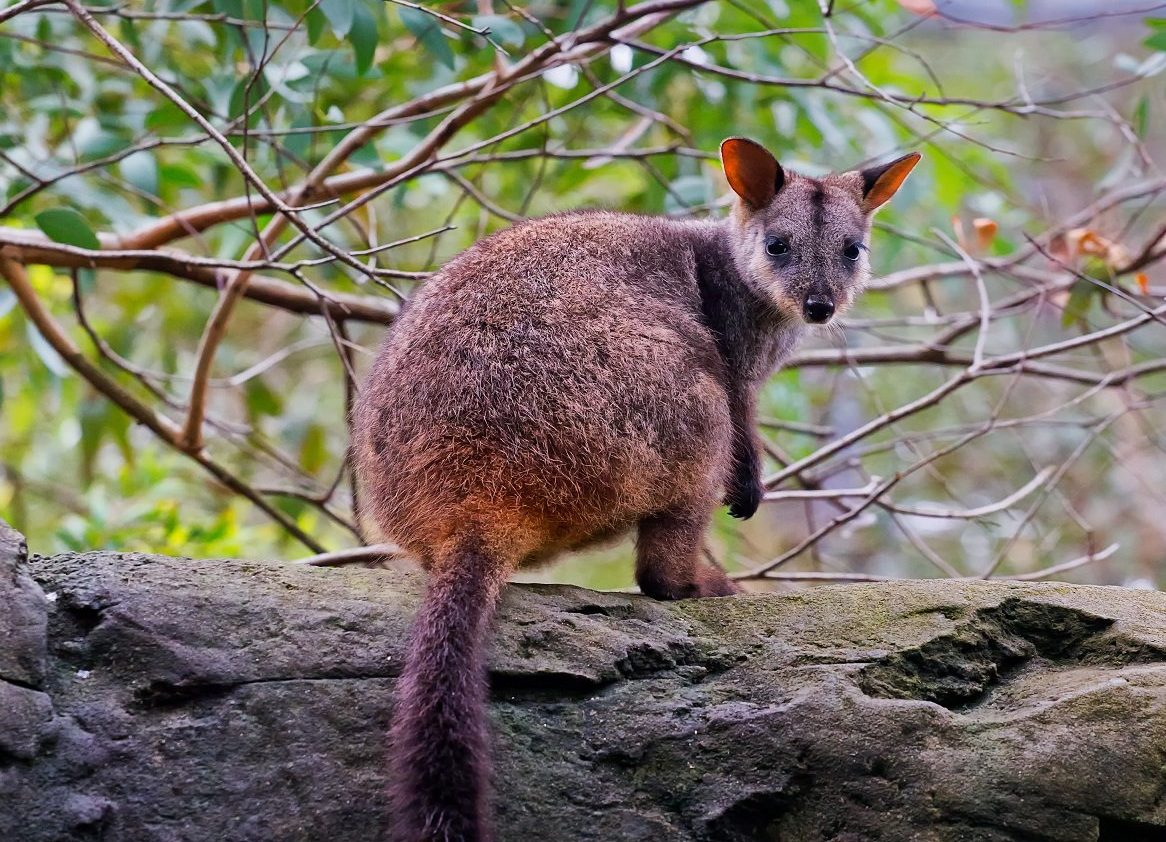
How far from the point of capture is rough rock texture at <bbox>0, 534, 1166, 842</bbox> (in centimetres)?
409

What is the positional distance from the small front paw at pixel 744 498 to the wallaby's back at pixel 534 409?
22.0 inches

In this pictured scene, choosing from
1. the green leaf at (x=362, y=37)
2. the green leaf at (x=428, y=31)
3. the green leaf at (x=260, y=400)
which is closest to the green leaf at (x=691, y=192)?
the green leaf at (x=428, y=31)

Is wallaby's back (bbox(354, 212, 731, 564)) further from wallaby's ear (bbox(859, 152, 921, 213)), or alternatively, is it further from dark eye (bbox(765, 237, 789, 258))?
wallaby's ear (bbox(859, 152, 921, 213))

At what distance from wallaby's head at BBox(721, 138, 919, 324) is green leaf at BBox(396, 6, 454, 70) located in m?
1.69

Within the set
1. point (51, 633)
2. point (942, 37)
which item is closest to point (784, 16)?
point (51, 633)

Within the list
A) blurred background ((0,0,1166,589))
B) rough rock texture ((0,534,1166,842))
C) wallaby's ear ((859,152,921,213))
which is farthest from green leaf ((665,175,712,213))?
rough rock texture ((0,534,1166,842))

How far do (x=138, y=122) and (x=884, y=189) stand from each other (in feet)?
15.1

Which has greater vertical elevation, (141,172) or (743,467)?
(141,172)

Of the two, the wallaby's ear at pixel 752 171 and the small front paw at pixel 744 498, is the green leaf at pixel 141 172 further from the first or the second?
the small front paw at pixel 744 498

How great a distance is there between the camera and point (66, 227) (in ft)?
20.4

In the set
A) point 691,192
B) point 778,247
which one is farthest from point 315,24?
point 778,247

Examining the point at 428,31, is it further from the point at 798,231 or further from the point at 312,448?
the point at 312,448

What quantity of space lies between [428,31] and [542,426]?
9.28 feet

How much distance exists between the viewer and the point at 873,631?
4.96 metres
